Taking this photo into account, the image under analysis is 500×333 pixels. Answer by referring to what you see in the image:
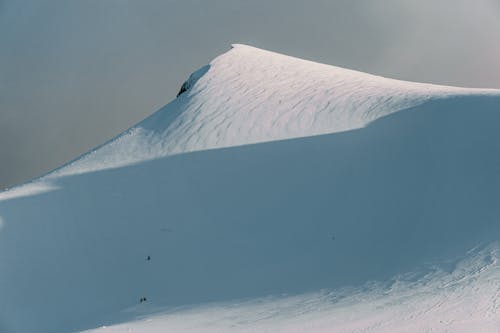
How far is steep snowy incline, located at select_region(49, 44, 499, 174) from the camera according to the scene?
19.8 meters

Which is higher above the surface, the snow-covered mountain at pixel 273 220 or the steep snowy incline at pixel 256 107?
the steep snowy incline at pixel 256 107

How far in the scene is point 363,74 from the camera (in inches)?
1021

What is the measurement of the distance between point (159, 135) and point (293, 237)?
7379 mm

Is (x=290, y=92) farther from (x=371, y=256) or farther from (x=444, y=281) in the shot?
(x=444, y=281)

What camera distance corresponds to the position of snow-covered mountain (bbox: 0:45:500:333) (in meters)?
11.6

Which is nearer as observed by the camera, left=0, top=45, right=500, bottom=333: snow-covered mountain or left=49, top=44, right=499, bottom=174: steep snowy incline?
left=0, top=45, right=500, bottom=333: snow-covered mountain

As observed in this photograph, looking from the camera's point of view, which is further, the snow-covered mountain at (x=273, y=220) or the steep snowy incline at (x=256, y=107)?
the steep snowy incline at (x=256, y=107)

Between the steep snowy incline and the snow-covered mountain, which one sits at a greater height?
the steep snowy incline

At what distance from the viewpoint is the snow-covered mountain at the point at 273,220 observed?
1164cm

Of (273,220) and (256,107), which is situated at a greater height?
(256,107)

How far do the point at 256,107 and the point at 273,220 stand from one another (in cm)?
627

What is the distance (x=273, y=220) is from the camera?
15.9 m

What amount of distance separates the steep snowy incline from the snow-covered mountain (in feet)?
0.26

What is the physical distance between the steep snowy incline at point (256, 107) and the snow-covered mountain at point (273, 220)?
78 mm
